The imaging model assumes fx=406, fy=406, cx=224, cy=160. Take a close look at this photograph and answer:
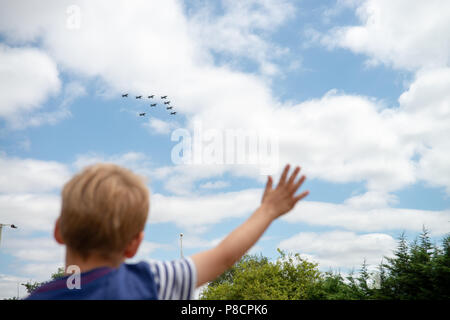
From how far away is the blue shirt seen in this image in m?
1.84

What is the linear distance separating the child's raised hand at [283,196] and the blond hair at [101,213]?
0.86 meters

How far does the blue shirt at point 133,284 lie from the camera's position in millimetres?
1845

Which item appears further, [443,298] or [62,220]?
[443,298]

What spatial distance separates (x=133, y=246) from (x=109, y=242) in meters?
0.16

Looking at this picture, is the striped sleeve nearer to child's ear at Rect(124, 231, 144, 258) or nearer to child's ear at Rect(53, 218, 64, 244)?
child's ear at Rect(124, 231, 144, 258)

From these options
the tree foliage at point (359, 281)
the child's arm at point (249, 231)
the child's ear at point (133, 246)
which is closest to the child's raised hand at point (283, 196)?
the child's arm at point (249, 231)

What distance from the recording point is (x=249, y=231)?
238 cm

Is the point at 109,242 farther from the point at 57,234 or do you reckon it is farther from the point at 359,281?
the point at 359,281

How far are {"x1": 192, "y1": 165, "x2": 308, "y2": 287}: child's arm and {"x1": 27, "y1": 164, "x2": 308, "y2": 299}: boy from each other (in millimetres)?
88

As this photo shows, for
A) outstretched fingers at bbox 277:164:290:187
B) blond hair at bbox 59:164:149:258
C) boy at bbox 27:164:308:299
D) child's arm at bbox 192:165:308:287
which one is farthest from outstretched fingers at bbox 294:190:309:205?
blond hair at bbox 59:164:149:258

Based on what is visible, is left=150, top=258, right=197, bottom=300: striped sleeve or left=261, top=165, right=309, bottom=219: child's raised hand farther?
left=261, top=165, right=309, bottom=219: child's raised hand
